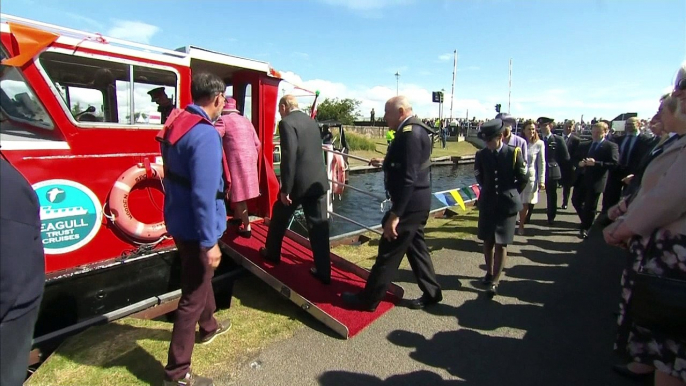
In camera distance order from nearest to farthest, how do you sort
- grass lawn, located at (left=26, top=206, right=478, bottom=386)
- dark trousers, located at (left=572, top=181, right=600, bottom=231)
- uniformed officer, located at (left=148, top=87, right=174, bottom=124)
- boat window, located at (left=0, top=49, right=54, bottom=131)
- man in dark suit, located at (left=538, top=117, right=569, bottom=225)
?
grass lawn, located at (left=26, top=206, right=478, bottom=386) < boat window, located at (left=0, top=49, right=54, bottom=131) < uniformed officer, located at (left=148, top=87, right=174, bottom=124) < dark trousers, located at (left=572, top=181, right=600, bottom=231) < man in dark suit, located at (left=538, top=117, right=569, bottom=225)

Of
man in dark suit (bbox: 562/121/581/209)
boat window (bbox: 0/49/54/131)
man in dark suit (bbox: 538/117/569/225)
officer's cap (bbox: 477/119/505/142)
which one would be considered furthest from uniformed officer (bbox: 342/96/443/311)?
man in dark suit (bbox: 562/121/581/209)

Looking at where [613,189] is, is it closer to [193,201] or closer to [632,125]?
[632,125]

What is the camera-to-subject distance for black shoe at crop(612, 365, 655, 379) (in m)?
2.77

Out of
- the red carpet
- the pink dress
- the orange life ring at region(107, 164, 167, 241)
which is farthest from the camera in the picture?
the pink dress

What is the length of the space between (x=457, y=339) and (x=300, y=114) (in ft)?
8.40

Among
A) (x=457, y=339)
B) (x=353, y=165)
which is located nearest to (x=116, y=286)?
(x=457, y=339)

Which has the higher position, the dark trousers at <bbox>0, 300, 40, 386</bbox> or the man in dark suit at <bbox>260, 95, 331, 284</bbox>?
the man in dark suit at <bbox>260, 95, 331, 284</bbox>

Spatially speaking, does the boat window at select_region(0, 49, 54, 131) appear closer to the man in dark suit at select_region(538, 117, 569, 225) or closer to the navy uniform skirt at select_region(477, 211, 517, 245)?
the navy uniform skirt at select_region(477, 211, 517, 245)

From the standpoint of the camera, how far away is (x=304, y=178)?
149 inches

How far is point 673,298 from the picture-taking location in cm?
174

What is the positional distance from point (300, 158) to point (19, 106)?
8.05 feet

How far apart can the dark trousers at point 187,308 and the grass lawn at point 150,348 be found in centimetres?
34

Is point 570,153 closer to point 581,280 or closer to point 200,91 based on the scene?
point 581,280

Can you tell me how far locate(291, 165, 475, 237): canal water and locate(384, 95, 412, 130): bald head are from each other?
5.62m
